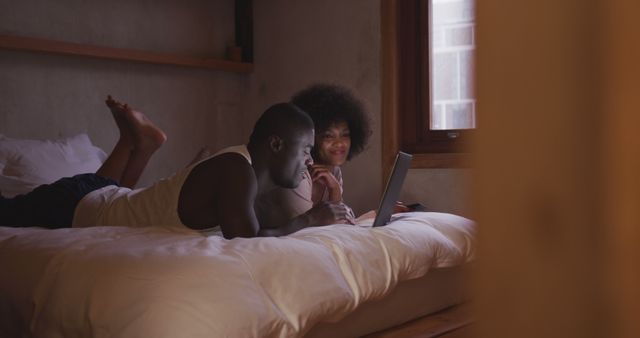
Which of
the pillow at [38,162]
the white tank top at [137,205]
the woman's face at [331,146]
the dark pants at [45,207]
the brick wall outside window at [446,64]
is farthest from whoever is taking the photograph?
the brick wall outside window at [446,64]

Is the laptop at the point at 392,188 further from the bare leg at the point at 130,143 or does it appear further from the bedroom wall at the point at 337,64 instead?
the bedroom wall at the point at 337,64

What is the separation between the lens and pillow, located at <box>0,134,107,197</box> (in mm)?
3035

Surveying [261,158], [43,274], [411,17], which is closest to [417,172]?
[411,17]

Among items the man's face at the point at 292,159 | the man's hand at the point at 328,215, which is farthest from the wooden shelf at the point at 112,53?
the man's hand at the point at 328,215

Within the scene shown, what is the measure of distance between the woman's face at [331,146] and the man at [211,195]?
2.68 feet

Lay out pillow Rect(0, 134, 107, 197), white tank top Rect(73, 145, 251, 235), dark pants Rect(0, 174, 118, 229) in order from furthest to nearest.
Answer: pillow Rect(0, 134, 107, 197)
dark pants Rect(0, 174, 118, 229)
white tank top Rect(73, 145, 251, 235)

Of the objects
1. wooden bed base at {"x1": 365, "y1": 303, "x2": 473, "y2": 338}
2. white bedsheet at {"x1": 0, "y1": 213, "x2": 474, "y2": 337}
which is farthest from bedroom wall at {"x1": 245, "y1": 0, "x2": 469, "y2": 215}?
white bedsheet at {"x1": 0, "y1": 213, "x2": 474, "y2": 337}

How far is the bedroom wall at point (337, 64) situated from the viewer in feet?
13.6

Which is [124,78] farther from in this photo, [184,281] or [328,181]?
[184,281]

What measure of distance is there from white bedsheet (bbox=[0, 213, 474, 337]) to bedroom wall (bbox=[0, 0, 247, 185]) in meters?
1.89

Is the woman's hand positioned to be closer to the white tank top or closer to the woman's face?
the woman's face

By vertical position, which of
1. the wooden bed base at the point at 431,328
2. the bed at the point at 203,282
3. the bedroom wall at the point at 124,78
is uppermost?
the bedroom wall at the point at 124,78

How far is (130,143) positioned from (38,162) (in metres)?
0.38

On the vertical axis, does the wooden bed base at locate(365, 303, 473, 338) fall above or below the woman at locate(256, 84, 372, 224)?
below
